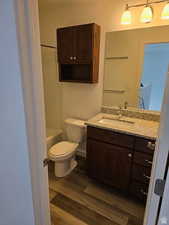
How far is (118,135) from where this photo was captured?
5.50 feet

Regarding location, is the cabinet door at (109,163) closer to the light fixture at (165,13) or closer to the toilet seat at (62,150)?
the toilet seat at (62,150)

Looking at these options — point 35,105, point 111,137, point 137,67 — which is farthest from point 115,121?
point 35,105

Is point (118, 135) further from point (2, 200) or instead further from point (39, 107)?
point (2, 200)

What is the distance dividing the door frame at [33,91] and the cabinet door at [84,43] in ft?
4.24

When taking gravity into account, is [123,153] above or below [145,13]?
below

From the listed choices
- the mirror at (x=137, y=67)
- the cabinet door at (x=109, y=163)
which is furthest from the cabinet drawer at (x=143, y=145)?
the mirror at (x=137, y=67)

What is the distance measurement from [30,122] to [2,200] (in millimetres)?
691

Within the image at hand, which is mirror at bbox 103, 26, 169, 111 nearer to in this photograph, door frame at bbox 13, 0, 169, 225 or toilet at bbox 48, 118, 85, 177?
toilet at bbox 48, 118, 85, 177

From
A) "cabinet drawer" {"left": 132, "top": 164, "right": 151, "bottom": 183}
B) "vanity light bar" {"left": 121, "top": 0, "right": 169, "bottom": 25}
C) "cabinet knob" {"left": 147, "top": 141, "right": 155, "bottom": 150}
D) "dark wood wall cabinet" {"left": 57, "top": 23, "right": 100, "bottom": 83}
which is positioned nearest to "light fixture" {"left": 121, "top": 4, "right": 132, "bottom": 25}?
"vanity light bar" {"left": 121, "top": 0, "right": 169, "bottom": 25}

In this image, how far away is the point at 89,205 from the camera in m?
1.74

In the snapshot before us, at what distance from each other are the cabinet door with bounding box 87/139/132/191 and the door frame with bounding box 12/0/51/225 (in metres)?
0.94

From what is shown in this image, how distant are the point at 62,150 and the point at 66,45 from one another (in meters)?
1.50

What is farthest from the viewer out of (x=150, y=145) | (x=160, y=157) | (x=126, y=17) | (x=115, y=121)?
(x=115, y=121)

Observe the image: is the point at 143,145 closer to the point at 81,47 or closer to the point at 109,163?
the point at 109,163
